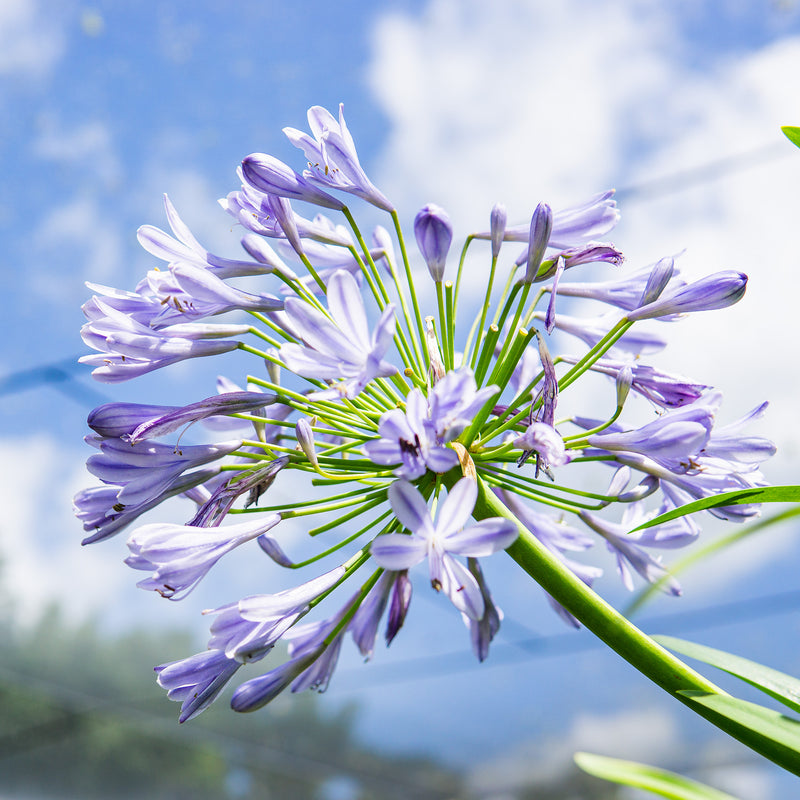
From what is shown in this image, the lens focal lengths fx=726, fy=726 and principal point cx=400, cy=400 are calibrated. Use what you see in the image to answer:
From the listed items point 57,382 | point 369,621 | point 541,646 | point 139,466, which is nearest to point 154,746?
point 541,646

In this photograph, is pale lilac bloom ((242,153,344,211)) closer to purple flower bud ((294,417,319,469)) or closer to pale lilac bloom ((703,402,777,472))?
purple flower bud ((294,417,319,469))

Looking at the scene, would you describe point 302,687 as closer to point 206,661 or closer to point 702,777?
point 206,661

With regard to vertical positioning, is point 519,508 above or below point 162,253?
below

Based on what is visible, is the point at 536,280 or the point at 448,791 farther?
the point at 448,791

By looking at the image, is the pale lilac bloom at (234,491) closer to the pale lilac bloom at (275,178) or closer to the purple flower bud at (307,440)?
the purple flower bud at (307,440)

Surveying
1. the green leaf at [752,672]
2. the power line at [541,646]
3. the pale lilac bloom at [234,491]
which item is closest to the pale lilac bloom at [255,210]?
the pale lilac bloom at [234,491]

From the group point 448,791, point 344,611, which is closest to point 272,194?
point 344,611

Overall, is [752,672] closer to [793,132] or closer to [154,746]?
[793,132]
